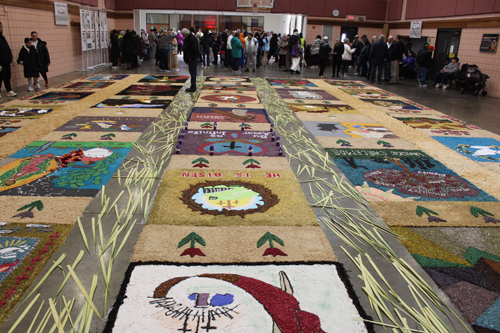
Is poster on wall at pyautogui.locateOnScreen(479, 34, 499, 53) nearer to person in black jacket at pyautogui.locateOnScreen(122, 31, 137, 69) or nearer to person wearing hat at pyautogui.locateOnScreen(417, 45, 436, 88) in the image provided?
person wearing hat at pyautogui.locateOnScreen(417, 45, 436, 88)

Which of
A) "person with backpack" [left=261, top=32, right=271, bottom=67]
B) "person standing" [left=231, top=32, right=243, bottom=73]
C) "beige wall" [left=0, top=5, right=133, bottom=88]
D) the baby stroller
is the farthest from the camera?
"person with backpack" [left=261, top=32, right=271, bottom=67]

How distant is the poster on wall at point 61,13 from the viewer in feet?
40.6

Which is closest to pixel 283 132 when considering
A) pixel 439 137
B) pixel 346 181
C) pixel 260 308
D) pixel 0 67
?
pixel 346 181

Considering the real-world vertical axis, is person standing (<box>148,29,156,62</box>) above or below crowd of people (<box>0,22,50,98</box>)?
above

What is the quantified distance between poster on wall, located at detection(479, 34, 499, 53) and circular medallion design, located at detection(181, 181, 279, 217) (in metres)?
11.2

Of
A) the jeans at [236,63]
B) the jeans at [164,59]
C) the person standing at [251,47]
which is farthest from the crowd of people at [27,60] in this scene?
the person standing at [251,47]

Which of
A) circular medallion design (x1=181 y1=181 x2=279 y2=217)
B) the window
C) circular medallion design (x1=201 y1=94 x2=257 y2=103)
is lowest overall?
circular medallion design (x1=181 y1=181 x2=279 y2=217)

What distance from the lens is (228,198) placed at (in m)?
3.63

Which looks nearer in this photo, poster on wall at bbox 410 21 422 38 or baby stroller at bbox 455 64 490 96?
baby stroller at bbox 455 64 490 96

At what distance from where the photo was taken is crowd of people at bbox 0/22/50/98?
8234mm

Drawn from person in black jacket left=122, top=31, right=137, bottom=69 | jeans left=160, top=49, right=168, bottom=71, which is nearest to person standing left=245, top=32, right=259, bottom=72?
jeans left=160, top=49, right=168, bottom=71

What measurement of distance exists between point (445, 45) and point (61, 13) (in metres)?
13.8

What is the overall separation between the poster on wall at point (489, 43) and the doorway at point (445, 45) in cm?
124

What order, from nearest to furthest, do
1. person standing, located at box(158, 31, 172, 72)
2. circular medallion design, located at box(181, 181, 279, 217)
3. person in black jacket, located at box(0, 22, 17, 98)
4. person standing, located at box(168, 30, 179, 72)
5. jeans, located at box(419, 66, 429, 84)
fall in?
circular medallion design, located at box(181, 181, 279, 217) → person in black jacket, located at box(0, 22, 17, 98) → jeans, located at box(419, 66, 429, 84) → person standing, located at box(158, 31, 172, 72) → person standing, located at box(168, 30, 179, 72)
